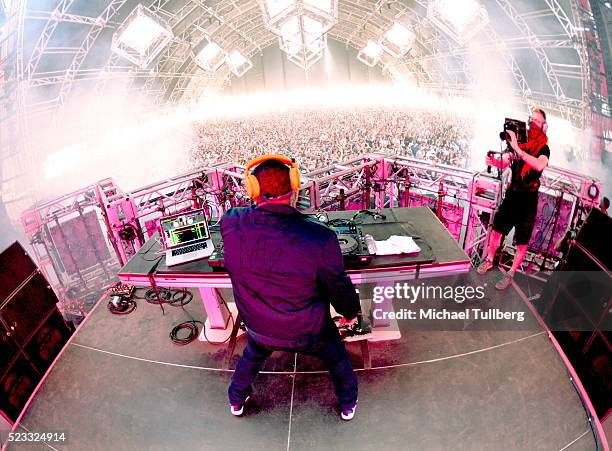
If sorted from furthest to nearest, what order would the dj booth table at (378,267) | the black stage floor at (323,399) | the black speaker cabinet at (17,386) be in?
the black speaker cabinet at (17,386)
the dj booth table at (378,267)
the black stage floor at (323,399)

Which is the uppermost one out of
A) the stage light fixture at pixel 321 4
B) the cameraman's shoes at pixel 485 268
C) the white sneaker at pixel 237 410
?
the stage light fixture at pixel 321 4

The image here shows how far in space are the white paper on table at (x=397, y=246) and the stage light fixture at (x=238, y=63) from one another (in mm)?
7298

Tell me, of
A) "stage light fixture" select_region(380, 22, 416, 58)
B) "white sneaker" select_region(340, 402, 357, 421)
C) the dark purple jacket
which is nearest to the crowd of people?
"stage light fixture" select_region(380, 22, 416, 58)

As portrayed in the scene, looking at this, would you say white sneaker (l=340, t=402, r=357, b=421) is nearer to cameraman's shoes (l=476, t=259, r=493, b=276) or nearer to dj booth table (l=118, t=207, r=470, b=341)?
dj booth table (l=118, t=207, r=470, b=341)

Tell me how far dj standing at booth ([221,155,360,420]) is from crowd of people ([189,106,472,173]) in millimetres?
8161

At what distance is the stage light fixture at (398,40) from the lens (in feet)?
26.4

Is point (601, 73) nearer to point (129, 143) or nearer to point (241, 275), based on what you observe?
point (241, 275)

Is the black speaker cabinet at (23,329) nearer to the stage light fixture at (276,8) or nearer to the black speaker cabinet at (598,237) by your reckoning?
the black speaker cabinet at (598,237)

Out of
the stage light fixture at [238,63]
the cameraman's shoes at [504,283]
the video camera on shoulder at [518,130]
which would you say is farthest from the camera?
the stage light fixture at [238,63]

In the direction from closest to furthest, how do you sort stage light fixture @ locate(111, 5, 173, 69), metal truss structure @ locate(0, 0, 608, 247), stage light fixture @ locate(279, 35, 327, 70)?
1. metal truss structure @ locate(0, 0, 608, 247)
2. stage light fixture @ locate(111, 5, 173, 69)
3. stage light fixture @ locate(279, 35, 327, 70)

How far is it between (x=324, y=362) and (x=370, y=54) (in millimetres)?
8731

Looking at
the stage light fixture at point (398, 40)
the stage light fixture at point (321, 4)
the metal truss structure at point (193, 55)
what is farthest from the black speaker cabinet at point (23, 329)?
the stage light fixture at point (398, 40)

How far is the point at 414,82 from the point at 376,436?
9.74 m

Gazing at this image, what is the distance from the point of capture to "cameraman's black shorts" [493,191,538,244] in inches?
119
